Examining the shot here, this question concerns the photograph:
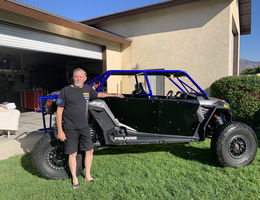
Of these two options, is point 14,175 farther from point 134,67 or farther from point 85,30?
point 134,67

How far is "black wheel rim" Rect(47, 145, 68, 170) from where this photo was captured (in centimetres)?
305

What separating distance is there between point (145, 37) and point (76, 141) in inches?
314

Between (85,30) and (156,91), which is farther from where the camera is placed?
(156,91)

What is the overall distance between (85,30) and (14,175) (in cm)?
584

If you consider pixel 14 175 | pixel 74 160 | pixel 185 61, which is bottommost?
pixel 14 175

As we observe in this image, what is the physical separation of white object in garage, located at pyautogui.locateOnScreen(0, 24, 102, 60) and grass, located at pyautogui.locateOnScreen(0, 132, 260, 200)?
3.79m

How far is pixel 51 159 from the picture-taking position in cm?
306

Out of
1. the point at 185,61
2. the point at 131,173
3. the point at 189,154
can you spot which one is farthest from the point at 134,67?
the point at 131,173

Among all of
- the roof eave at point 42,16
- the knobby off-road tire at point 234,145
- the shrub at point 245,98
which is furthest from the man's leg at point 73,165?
the shrub at point 245,98

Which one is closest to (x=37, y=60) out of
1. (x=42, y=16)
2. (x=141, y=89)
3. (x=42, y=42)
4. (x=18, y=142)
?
(x=42, y=42)

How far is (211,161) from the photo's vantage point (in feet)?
12.1

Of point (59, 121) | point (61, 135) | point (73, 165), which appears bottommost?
point (73, 165)

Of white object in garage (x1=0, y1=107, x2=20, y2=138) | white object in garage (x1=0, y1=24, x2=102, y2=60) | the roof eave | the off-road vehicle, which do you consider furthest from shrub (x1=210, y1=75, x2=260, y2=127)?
white object in garage (x1=0, y1=107, x2=20, y2=138)

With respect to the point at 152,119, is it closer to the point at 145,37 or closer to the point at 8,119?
the point at 8,119
